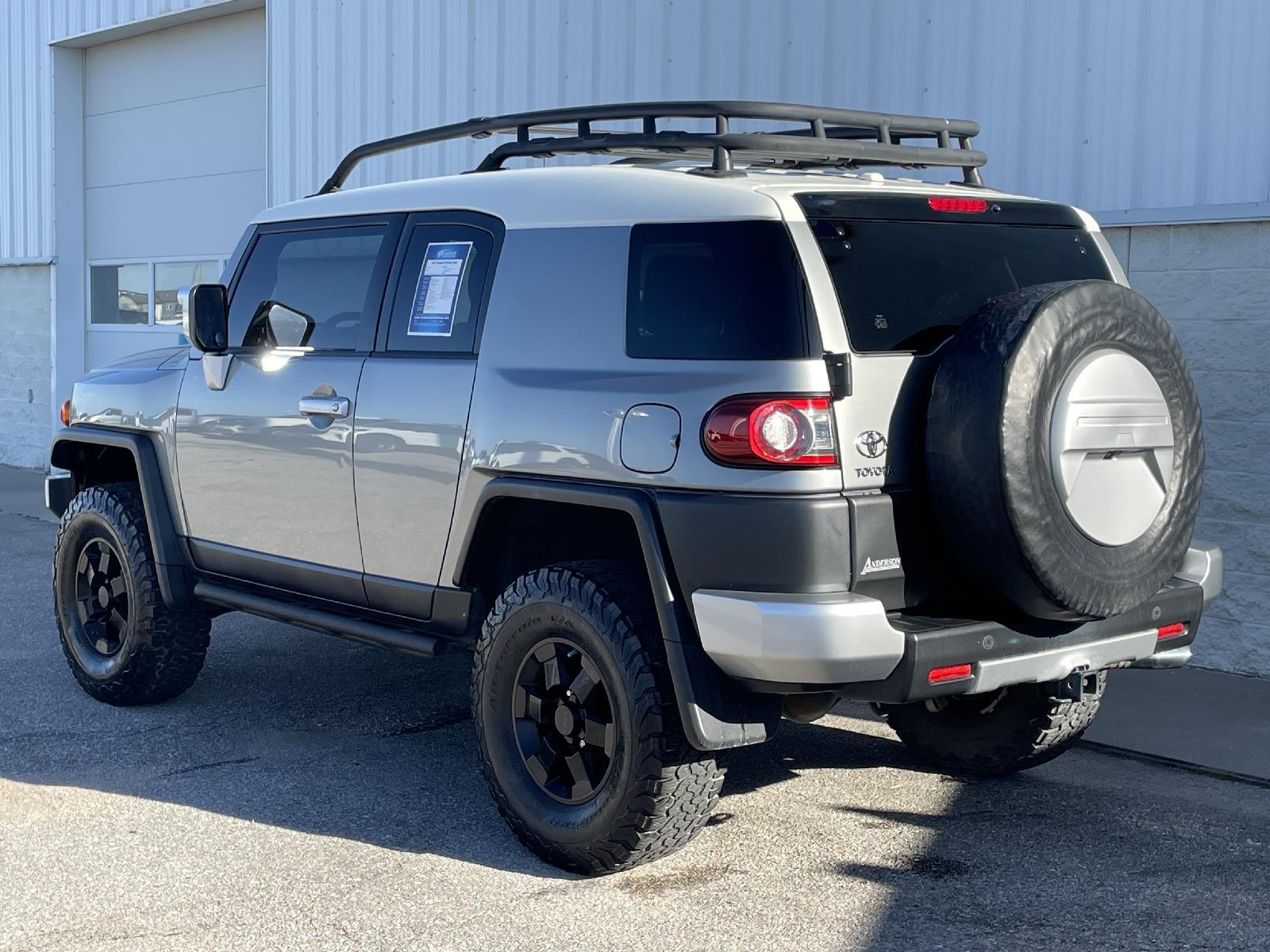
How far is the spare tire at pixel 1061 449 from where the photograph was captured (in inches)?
150

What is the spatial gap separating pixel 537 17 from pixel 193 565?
548 cm

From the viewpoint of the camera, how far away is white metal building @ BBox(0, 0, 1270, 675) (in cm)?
671

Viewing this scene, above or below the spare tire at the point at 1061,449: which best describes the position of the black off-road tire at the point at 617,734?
below

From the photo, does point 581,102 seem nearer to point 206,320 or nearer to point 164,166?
point 206,320

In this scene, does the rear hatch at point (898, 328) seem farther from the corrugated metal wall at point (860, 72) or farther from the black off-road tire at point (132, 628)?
the black off-road tire at point (132, 628)

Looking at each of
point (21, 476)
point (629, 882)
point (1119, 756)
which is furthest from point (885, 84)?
point (21, 476)

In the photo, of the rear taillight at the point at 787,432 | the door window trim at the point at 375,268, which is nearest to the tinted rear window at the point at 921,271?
the rear taillight at the point at 787,432

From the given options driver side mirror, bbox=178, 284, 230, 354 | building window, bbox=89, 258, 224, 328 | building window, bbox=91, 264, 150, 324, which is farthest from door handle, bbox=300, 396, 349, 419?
building window, bbox=91, 264, 150, 324

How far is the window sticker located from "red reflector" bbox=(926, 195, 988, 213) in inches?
56.0

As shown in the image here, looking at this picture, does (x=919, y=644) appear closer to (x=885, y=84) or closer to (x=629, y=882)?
(x=629, y=882)

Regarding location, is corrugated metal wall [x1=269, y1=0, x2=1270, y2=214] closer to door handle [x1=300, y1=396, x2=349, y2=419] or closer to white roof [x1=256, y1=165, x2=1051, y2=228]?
white roof [x1=256, y1=165, x2=1051, y2=228]

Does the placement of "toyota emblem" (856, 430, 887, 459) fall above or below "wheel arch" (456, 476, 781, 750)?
above

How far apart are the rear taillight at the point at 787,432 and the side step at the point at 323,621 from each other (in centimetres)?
146

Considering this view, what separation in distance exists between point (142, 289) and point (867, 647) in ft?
39.1
